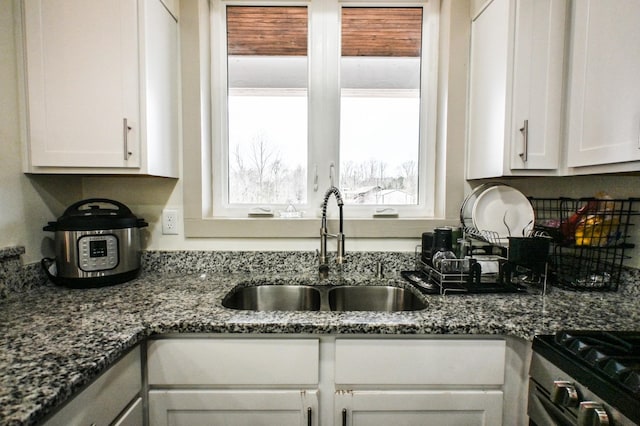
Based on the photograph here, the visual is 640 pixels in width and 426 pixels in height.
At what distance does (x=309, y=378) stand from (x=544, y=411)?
2.17ft

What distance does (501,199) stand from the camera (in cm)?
145

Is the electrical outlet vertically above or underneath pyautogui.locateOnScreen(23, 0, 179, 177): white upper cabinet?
underneath

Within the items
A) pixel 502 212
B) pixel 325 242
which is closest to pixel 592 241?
pixel 502 212

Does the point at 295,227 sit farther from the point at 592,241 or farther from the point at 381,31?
the point at 592,241

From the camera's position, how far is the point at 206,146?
5.28ft

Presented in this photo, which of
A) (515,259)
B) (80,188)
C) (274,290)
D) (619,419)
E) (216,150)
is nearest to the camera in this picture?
(619,419)

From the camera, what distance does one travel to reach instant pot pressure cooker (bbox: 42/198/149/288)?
1243 mm

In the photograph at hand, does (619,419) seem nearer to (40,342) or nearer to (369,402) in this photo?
(369,402)

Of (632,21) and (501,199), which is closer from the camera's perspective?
(632,21)

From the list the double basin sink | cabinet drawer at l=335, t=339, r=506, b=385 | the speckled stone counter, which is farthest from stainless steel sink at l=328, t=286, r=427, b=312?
cabinet drawer at l=335, t=339, r=506, b=385

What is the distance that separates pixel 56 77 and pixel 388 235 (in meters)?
1.56

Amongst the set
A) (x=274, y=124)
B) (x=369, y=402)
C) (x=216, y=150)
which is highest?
(x=274, y=124)

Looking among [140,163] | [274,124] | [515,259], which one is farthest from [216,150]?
[515,259]

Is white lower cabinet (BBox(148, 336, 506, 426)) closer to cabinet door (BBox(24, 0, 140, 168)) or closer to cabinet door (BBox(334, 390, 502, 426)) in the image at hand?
cabinet door (BBox(334, 390, 502, 426))
